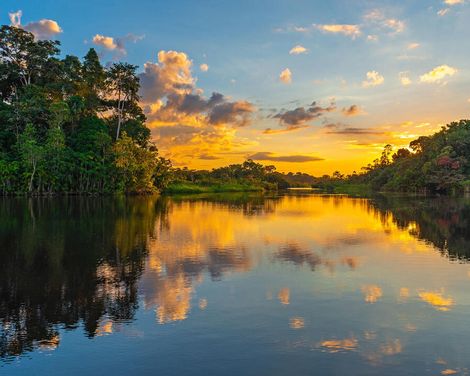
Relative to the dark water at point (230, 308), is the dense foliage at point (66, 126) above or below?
above

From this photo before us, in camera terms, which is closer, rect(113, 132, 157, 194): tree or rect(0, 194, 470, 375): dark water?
rect(0, 194, 470, 375): dark water

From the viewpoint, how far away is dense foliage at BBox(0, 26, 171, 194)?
65750 millimetres

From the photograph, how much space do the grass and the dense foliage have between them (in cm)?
1809

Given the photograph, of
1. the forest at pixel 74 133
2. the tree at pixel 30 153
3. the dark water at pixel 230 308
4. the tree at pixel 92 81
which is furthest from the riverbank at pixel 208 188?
the dark water at pixel 230 308

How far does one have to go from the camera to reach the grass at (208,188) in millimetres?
106200

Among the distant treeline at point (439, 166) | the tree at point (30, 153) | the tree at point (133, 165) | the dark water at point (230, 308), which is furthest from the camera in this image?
the distant treeline at point (439, 166)

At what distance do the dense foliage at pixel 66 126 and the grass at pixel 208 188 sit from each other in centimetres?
1809

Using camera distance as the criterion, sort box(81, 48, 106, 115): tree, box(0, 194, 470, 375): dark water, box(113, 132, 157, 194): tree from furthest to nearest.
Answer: box(81, 48, 106, 115): tree
box(113, 132, 157, 194): tree
box(0, 194, 470, 375): dark water

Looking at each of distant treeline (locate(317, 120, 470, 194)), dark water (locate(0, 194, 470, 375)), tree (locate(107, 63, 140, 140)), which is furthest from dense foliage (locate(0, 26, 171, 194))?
distant treeline (locate(317, 120, 470, 194))

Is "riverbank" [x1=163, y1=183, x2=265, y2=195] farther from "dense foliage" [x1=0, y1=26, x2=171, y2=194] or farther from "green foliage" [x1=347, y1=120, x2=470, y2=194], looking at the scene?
"green foliage" [x1=347, y1=120, x2=470, y2=194]

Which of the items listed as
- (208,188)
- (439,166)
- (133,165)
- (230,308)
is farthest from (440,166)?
(230,308)

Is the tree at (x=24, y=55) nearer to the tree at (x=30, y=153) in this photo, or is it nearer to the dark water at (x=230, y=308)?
the tree at (x=30, y=153)

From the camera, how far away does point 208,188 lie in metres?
122

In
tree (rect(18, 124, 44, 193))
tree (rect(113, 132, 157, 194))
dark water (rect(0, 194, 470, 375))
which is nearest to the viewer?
dark water (rect(0, 194, 470, 375))
